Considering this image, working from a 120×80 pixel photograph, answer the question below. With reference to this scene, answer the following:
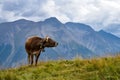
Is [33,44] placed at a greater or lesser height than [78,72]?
greater

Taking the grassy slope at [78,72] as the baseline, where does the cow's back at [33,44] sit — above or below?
above

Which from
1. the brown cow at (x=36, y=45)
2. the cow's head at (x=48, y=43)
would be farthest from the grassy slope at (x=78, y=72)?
the cow's head at (x=48, y=43)

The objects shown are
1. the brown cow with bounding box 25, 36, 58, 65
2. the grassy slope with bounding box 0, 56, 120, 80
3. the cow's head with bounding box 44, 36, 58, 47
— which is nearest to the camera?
the grassy slope with bounding box 0, 56, 120, 80

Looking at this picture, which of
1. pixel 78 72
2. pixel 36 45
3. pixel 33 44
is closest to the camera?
pixel 78 72

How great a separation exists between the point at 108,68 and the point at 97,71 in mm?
801

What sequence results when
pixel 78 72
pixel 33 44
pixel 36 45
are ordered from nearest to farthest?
1. pixel 78 72
2. pixel 36 45
3. pixel 33 44

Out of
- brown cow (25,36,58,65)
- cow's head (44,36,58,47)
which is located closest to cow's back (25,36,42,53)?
brown cow (25,36,58,65)

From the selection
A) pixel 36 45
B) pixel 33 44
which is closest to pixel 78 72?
pixel 36 45

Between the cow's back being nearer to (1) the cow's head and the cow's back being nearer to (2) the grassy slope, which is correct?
(1) the cow's head

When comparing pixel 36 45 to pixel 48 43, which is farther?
pixel 48 43

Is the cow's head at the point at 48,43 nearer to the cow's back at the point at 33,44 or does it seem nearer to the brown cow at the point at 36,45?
the brown cow at the point at 36,45

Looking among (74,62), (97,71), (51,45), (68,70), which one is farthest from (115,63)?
(51,45)

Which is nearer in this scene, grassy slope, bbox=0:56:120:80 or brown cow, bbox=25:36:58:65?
grassy slope, bbox=0:56:120:80

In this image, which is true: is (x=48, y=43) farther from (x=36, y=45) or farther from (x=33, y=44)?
(x=33, y=44)
